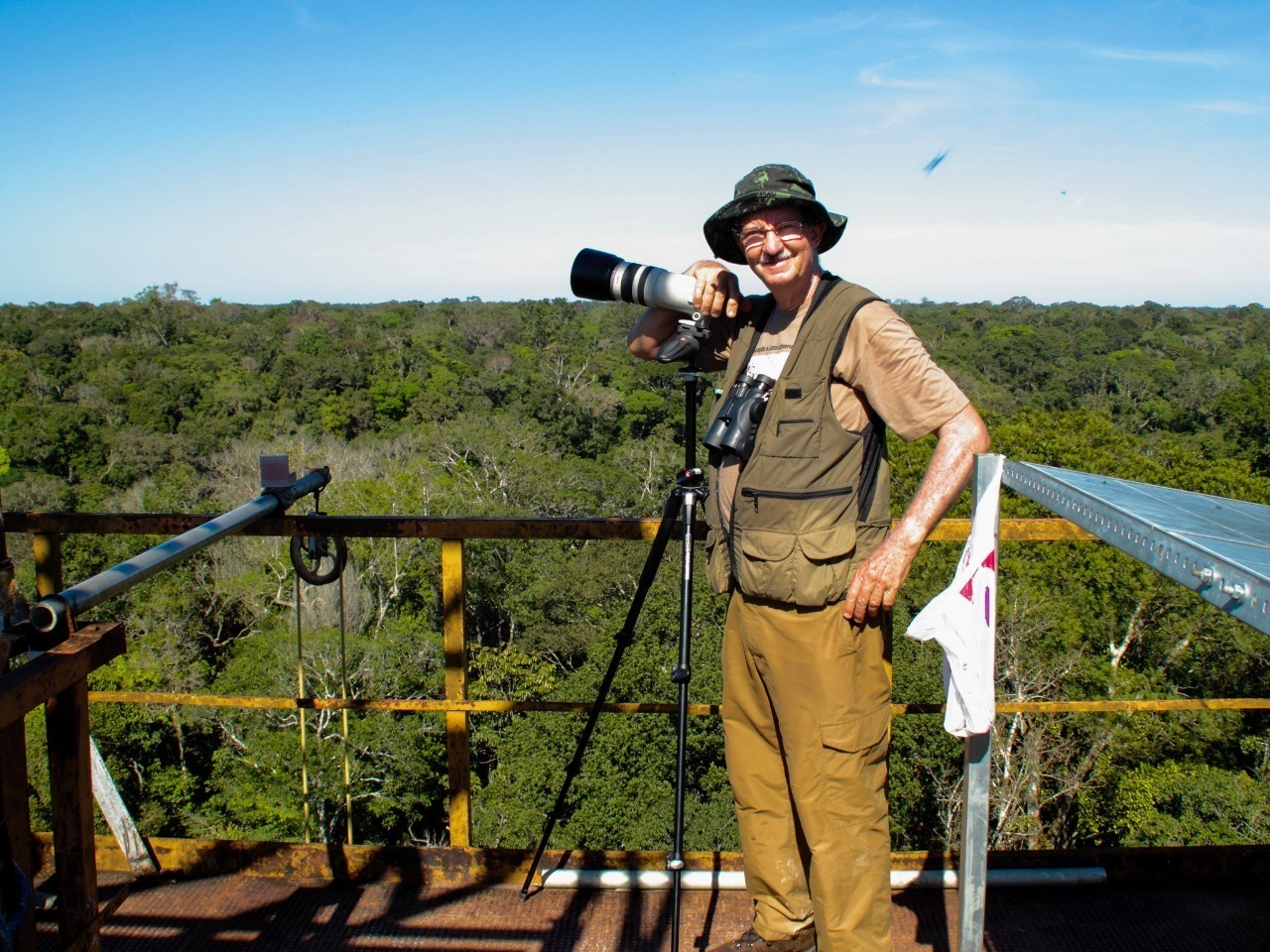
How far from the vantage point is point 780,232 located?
2000 mm

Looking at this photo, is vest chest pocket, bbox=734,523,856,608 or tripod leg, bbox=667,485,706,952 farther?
tripod leg, bbox=667,485,706,952

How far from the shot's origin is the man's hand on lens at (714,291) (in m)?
2.13

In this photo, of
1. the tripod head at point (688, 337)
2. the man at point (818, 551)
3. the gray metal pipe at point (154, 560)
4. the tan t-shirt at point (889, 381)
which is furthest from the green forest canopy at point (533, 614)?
the tan t-shirt at point (889, 381)

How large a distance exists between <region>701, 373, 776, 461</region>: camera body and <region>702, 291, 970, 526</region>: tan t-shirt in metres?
0.14

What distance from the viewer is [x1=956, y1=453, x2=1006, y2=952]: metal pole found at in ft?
5.02

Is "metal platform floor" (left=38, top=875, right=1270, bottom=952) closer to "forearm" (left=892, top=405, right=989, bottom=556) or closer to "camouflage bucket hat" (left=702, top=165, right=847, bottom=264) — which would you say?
"forearm" (left=892, top=405, right=989, bottom=556)

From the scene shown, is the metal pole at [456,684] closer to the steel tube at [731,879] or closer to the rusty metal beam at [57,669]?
the steel tube at [731,879]

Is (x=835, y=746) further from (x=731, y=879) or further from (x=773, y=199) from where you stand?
(x=773, y=199)

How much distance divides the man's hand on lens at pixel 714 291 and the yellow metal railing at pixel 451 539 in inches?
21.0

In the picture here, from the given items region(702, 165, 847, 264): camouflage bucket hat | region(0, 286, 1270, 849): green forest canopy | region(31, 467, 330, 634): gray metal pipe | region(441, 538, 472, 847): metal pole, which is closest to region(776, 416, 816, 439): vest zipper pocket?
region(702, 165, 847, 264): camouflage bucket hat

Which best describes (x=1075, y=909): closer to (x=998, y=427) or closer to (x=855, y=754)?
(x=855, y=754)

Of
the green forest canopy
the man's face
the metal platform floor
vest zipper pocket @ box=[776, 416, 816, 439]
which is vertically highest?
the man's face

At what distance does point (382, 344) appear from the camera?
2421 inches

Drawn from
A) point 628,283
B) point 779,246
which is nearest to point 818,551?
point 779,246
